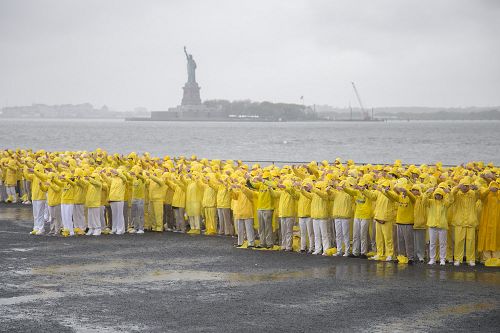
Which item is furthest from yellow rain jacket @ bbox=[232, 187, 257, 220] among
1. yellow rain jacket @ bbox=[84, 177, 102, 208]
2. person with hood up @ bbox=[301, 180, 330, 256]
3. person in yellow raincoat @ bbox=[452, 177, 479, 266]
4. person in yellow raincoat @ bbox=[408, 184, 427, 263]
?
person in yellow raincoat @ bbox=[452, 177, 479, 266]

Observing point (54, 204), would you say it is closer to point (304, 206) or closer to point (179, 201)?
point (179, 201)

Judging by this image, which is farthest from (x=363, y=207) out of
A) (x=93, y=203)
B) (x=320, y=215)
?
(x=93, y=203)

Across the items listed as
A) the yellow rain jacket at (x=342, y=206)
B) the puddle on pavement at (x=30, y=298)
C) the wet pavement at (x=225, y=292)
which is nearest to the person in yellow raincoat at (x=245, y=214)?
the wet pavement at (x=225, y=292)

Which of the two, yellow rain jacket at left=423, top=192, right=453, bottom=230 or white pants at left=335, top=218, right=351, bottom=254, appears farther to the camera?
white pants at left=335, top=218, right=351, bottom=254

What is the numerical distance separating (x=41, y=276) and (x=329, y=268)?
6.35 meters

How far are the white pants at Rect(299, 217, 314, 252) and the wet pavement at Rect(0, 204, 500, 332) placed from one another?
68 cm

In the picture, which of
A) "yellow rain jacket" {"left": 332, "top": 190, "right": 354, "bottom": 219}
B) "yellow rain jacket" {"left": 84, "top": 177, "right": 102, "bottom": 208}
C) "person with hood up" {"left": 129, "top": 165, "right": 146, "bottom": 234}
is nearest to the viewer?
"yellow rain jacket" {"left": 332, "top": 190, "right": 354, "bottom": 219}

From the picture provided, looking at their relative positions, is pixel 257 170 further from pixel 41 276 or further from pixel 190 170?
pixel 41 276

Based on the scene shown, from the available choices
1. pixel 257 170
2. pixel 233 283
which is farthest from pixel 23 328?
pixel 257 170

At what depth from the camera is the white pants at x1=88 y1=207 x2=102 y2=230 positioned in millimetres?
26875

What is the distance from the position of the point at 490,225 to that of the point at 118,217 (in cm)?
1104

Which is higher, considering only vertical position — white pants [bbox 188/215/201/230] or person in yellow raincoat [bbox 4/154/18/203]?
person in yellow raincoat [bbox 4/154/18/203]

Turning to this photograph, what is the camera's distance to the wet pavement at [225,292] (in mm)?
15273

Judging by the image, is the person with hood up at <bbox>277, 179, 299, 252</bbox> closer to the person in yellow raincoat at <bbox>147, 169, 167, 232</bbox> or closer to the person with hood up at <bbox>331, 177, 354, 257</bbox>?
the person with hood up at <bbox>331, 177, 354, 257</bbox>
